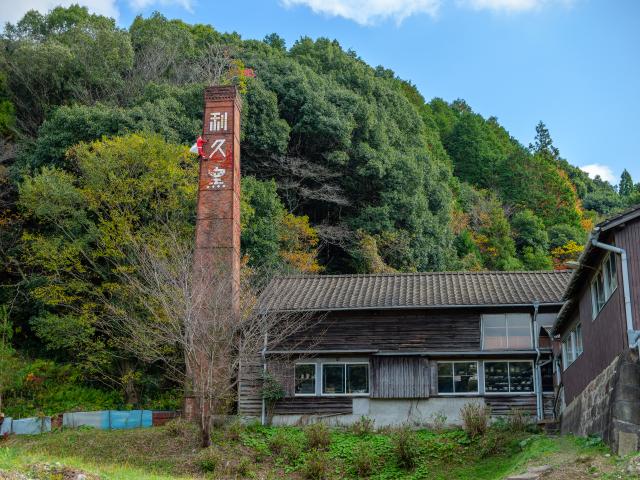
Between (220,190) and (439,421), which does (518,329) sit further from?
(220,190)

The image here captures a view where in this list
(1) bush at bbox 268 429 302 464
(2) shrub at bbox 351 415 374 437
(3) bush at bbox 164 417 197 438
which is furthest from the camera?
(2) shrub at bbox 351 415 374 437

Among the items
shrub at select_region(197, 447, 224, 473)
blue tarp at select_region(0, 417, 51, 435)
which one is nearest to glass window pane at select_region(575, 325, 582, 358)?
shrub at select_region(197, 447, 224, 473)

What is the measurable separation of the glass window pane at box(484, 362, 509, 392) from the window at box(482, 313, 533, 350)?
0.55 m

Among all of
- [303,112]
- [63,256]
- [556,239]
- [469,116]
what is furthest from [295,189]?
[469,116]

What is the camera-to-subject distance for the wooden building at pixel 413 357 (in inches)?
1026

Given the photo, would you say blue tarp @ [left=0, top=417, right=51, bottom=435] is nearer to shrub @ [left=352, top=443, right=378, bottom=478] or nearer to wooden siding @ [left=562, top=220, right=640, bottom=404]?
shrub @ [left=352, top=443, right=378, bottom=478]

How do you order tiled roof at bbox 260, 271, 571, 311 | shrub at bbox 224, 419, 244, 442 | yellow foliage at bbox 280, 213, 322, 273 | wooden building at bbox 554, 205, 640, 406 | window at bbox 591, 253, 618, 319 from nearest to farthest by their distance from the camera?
wooden building at bbox 554, 205, 640, 406, window at bbox 591, 253, 618, 319, shrub at bbox 224, 419, 244, 442, tiled roof at bbox 260, 271, 571, 311, yellow foliage at bbox 280, 213, 322, 273

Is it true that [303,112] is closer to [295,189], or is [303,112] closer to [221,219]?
[295,189]

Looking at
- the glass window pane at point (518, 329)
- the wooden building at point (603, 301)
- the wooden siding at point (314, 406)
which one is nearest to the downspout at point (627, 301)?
the wooden building at point (603, 301)

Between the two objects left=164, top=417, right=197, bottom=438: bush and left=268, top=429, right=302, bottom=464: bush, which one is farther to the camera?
left=164, top=417, right=197, bottom=438: bush

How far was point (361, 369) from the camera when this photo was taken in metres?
26.8

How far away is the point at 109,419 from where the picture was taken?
1060 inches

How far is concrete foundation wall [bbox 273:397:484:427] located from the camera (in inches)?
1017

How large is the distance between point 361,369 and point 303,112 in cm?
1880
